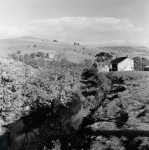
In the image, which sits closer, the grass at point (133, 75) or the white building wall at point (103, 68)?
the grass at point (133, 75)

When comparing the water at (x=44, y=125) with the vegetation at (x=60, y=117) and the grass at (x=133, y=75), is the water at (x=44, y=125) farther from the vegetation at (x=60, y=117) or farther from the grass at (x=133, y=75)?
the grass at (x=133, y=75)

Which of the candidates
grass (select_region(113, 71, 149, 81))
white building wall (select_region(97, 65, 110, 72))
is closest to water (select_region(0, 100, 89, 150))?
grass (select_region(113, 71, 149, 81))

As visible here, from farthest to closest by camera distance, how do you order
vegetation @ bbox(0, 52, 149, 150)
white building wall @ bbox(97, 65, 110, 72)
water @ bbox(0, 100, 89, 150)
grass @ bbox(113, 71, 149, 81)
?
white building wall @ bbox(97, 65, 110, 72)
grass @ bbox(113, 71, 149, 81)
water @ bbox(0, 100, 89, 150)
vegetation @ bbox(0, 52, 149, 150)

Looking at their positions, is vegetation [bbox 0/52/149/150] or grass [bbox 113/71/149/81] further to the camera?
grass [bbox 113/71/149/81]

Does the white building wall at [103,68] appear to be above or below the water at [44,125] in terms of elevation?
above

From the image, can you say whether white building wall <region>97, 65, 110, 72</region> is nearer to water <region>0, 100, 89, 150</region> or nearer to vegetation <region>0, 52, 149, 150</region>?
vegetation <region>0, 52, 149, 150</region>

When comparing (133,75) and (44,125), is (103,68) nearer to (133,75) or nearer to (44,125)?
(133,75)

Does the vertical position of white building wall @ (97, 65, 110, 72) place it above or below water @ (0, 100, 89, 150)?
above

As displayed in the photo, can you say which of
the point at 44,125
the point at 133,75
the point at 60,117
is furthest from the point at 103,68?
the point at 44,125

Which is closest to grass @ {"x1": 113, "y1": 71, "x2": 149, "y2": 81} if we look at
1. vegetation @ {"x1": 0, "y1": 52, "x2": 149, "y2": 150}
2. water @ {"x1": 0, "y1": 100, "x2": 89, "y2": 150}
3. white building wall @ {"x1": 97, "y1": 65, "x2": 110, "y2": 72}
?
vegetation @ {"x1": 0, "y1": 52, "x2": 149, "y2": 150}

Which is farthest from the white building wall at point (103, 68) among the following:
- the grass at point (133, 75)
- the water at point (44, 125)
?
the water at point (44, 125)

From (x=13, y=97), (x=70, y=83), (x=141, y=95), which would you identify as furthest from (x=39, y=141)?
(x=70, y=83)

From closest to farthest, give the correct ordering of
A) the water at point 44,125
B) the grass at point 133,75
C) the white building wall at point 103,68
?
1. the water at point 44,125
2. the grass at point 133,75
3. the white building wall at point 103,68

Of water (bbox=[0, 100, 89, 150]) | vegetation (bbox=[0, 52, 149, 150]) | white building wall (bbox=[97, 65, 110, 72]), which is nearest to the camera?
vegetation (bbox=[0, 52, 149, 150])
